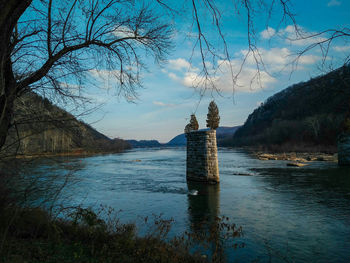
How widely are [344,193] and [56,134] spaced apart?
14.7 m

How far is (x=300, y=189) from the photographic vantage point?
1491cm

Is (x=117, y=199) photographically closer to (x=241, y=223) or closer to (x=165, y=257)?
(x=241, y=223)

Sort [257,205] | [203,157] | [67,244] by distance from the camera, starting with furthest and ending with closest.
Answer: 1. [203,157]
2. [257,205]
3. [67,244]

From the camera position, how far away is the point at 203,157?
18.0 meters

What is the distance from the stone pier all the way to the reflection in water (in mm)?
901

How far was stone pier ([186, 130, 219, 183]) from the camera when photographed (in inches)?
707

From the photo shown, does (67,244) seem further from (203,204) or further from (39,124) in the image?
(203,204)

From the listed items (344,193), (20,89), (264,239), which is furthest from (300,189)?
(20,89)

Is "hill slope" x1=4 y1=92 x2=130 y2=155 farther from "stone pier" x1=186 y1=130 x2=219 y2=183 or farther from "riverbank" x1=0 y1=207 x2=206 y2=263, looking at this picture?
"stone pier" x1=186 y1=130 x2=219 y2=183

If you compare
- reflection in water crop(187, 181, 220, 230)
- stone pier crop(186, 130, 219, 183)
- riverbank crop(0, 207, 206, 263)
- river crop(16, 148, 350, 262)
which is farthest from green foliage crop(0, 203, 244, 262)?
stone pier crop(186, 130, 219, 183)

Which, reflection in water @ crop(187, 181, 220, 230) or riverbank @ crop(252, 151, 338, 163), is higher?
riverbank @ crop(252, 151, 338, 163)

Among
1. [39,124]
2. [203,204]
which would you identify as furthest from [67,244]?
[203,204]

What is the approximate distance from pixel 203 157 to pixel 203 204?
6032 mm

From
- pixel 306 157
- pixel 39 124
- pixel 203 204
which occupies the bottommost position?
pixel 203 204
